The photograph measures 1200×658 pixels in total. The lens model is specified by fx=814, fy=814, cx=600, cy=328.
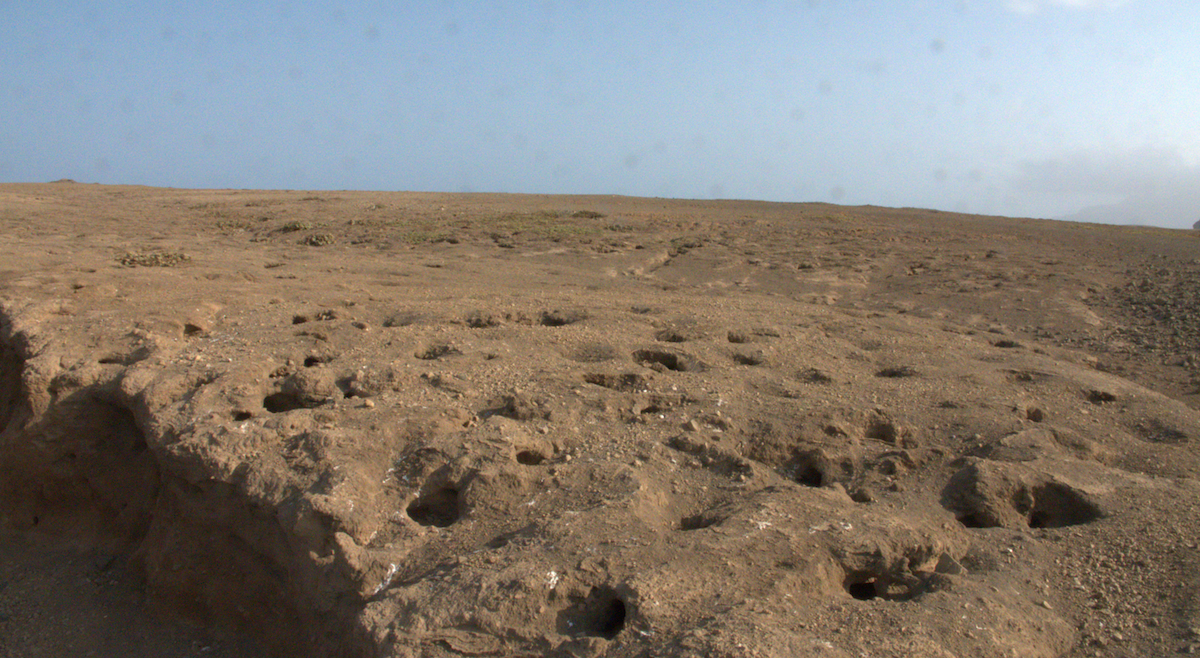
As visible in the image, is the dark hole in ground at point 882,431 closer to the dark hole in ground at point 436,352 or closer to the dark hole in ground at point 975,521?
the dark hole in ground at point 975,521

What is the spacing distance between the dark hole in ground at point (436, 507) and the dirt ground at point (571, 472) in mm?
11

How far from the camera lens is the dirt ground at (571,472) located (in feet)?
9.00

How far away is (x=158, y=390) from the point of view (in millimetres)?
4188

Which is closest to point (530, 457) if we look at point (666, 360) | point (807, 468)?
point (807, 468)

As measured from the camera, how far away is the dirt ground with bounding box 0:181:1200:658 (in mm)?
2742

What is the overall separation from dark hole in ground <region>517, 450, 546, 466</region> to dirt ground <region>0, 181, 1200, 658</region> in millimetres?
16

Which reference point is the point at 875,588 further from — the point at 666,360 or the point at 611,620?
the point at 666,360

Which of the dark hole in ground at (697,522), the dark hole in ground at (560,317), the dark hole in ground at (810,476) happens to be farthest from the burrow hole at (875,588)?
the dark hole in ground at (560,317)

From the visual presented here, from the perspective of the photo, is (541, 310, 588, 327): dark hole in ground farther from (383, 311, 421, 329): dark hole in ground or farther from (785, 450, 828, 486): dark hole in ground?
(785, 450, 828, 486): dark hole in ground

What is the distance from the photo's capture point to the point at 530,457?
3688 mm

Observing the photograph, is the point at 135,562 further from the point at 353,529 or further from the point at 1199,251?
the point at 1199,251

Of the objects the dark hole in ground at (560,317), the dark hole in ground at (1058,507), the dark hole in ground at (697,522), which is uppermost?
the dark hole in ground at (560,317)

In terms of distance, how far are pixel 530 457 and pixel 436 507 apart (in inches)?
18.5

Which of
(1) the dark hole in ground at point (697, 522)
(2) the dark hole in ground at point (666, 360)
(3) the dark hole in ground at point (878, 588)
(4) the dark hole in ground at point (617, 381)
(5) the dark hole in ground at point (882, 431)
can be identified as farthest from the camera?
(2) the dark hole in ground at point (666, 360)
